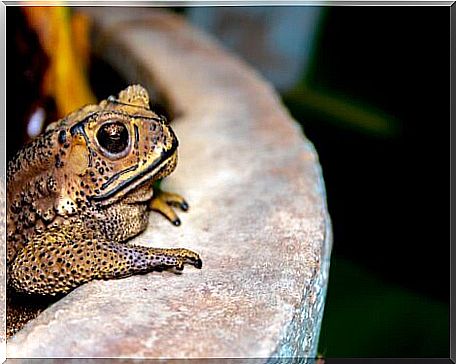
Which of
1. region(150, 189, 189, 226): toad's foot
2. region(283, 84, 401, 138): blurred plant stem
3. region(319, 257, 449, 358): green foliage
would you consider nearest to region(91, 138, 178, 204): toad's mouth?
region(150, 189, 189, 226): toad's foot

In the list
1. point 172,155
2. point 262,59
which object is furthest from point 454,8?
point 262,59

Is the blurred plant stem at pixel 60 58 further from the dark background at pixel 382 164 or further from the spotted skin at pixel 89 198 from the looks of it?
the spotted skin at pixel 89 198

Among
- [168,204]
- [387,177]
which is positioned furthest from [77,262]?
[387,177]

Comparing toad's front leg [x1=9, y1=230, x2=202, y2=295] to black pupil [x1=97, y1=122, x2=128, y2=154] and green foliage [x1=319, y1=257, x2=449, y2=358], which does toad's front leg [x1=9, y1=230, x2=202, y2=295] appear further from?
green foliage [x1=319, y1=257, x2=449, y2=358]

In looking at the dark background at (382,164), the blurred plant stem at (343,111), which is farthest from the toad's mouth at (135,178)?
the blurred plant stem at (343,111)

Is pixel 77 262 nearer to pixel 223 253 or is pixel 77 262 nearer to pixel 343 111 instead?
pixel 223 253

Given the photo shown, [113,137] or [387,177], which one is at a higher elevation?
[113,137]
